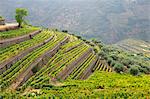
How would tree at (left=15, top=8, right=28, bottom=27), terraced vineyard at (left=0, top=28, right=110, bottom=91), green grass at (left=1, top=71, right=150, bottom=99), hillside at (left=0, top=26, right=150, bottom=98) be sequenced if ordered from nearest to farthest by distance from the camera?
green grass at (left=1, top=71, right=150, bottom=99), hillside at (left=0, top=26, right=150, bottom=98), terraced vineyard at (left=0, top=28, right=110, bottom=91), tree at (left=15, top=8, right=28, bottom=27)

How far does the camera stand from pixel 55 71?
276 feet

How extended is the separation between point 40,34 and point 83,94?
52392mm

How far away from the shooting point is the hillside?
68.9m

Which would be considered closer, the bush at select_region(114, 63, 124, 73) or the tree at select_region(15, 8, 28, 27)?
the bush at select_region(114, 63, 124, 73)

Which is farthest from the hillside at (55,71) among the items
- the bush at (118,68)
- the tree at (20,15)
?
the tree at (20,15)

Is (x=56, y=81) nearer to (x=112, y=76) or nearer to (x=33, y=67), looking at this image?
(x=33, y=67)

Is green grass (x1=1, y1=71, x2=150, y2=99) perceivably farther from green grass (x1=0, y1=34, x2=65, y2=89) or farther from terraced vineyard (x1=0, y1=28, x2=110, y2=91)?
green grass (x1=0, y1=34, x2=65, y2=89)

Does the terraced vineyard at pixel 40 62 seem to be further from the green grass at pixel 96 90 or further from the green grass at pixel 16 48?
the green grass at pixel 96 90

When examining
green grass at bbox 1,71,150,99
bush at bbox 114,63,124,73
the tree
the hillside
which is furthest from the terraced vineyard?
Result: bush at bbox 114,63,124,73

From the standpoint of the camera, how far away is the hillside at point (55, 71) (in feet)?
226

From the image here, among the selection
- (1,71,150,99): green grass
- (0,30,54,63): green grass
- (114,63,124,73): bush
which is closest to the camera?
(1,71,150,99): green grass

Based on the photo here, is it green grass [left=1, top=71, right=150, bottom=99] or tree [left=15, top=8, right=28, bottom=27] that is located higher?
tree [left=15, top=8, right=28, bottom=27]

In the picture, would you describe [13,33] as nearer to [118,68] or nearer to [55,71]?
[55,71]

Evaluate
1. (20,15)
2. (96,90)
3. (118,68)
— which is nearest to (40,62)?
(96,90)
